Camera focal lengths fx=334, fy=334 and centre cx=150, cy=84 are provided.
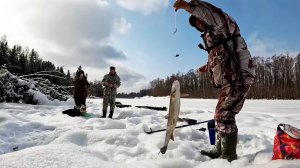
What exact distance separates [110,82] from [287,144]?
29.3 feet

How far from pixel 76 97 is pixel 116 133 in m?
8.64

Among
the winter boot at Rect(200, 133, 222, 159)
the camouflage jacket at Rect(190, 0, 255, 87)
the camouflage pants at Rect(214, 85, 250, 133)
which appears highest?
the camouflage jacket at Rect(190, 0, 255, 87)

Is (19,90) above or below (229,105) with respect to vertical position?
above

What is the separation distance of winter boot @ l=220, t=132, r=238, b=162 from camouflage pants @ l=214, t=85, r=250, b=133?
0.06 metres

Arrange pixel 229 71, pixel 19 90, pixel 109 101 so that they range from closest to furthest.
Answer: pixel 229 71 → pixel 109 101 → pixel 19 90

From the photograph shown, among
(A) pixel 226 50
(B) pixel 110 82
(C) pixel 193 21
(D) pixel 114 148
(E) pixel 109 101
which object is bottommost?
(D) pixel 114 148

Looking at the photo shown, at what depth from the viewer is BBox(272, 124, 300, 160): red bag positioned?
315cm

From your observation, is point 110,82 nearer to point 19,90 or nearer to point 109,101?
point 109,101

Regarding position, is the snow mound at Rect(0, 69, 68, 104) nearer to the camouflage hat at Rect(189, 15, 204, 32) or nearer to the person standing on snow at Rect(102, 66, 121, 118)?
the person standing on snow at Rect(102, 66, 121, 118)

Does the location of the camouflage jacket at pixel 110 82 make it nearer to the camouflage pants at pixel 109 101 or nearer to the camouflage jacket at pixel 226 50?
the camouflage pants at pixel 109 101

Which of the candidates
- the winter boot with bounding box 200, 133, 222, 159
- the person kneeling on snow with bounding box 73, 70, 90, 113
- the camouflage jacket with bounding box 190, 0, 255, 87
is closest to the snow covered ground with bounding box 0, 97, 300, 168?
the winter boot with bounding box 200, 133, 222, 159

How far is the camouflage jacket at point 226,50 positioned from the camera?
3500 mm

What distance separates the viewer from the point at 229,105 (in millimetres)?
3631

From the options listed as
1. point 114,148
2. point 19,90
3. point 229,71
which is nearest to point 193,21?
point 229,71
